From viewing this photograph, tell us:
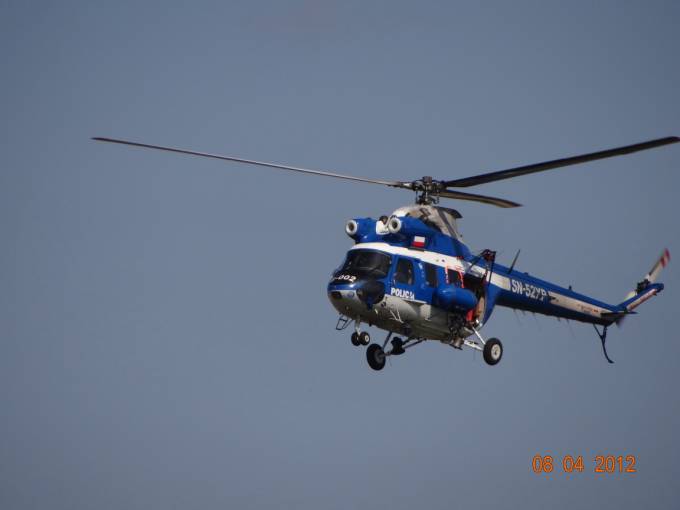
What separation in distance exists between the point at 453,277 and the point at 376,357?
9.84 feet

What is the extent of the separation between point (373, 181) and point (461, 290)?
3.66m

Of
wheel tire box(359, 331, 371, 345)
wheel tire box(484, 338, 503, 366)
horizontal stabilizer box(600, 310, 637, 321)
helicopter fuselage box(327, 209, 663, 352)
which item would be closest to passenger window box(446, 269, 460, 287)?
helicopter fuselage box(327, 209, 663, 352)

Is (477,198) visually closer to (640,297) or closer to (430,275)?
(430,275)

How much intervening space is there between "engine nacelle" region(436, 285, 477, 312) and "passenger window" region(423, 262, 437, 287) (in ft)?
0.83

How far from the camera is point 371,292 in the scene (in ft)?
88.5

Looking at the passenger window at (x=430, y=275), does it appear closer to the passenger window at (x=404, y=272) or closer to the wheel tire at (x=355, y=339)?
the passenger window at (x=404, y=272)

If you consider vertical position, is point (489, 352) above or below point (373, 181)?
below

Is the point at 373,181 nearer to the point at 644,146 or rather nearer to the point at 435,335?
the point at 435,335

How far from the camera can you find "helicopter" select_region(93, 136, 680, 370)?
89.1 ft

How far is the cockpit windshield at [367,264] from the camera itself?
1080 inches

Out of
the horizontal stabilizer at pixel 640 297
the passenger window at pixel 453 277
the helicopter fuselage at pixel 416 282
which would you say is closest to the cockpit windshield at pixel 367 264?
the helicopter fuselage at pixel 416 282

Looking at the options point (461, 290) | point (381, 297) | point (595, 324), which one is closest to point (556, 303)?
point (595, 324)

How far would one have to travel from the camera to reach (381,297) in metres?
27.1

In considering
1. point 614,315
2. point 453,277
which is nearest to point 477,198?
point 453,277
